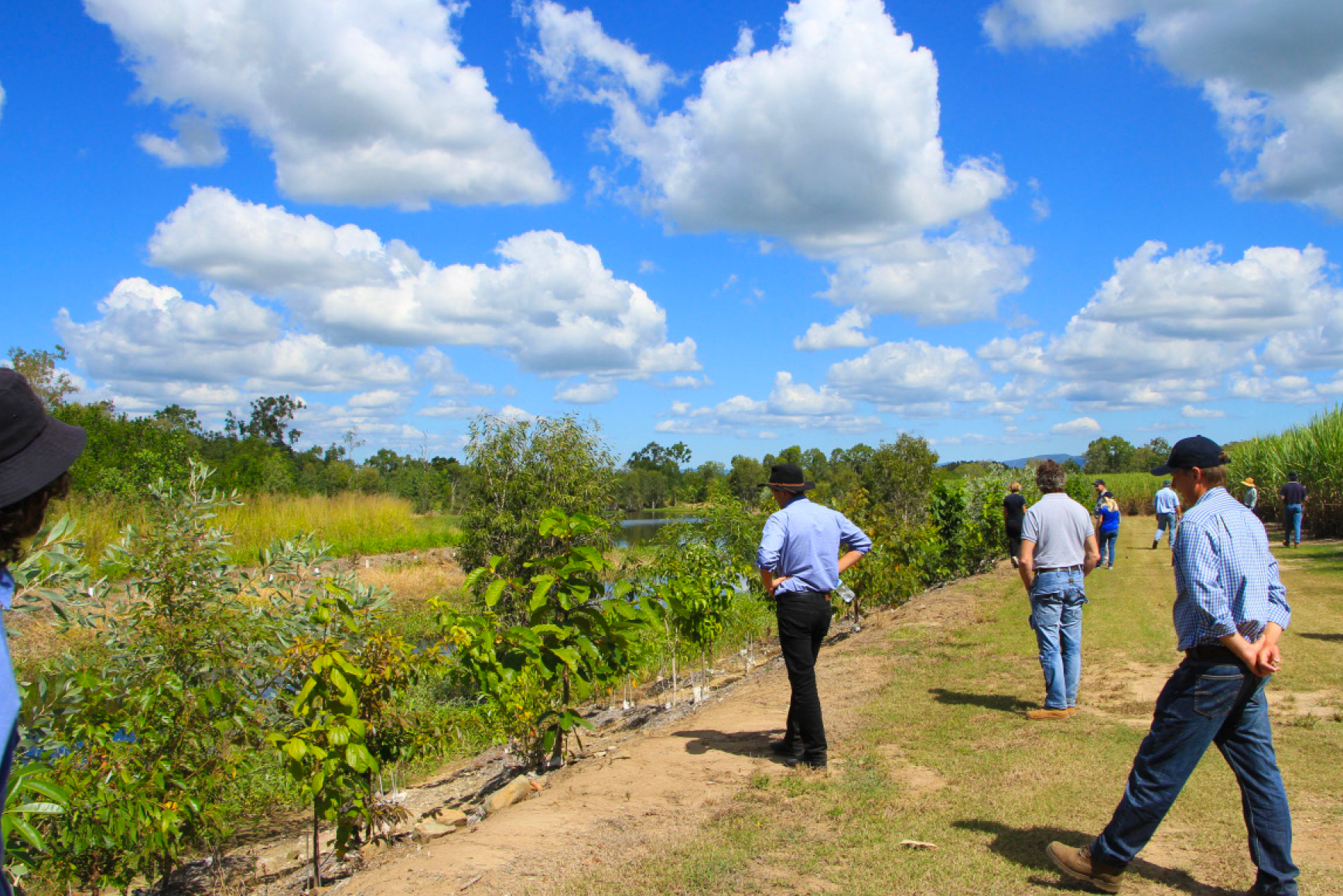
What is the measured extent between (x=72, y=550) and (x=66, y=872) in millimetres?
1731

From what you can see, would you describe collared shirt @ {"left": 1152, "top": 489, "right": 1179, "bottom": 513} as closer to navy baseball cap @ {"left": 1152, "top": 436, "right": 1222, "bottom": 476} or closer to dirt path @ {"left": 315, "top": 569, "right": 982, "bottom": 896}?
dirt path @ {"left": 315, "top": 569, "right": 982, "bottom": 896}

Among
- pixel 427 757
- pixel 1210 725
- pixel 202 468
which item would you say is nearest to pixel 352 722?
pixel 427 757

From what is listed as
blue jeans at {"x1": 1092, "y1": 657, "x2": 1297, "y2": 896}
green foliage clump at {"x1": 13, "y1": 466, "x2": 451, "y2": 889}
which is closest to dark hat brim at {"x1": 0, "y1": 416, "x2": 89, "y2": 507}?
green foliage clump at {"x1": 13, "y1": 466, "x2": 451, "y2": 889}

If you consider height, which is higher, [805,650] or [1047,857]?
[805,650]

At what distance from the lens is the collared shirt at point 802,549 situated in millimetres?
5223

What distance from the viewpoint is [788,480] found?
553cm

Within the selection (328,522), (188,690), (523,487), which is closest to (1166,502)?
(523,487)

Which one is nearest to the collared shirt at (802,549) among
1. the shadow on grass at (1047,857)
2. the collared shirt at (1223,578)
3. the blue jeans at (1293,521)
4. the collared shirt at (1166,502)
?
the shadow on grass at (1047,857)

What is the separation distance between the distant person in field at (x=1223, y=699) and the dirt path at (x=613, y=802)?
2.20 meters

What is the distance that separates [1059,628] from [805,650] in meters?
2.42

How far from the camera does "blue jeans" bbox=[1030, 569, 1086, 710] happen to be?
636 cm

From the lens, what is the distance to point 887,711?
266 inches

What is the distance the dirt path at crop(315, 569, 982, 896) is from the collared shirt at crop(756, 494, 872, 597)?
1206mm

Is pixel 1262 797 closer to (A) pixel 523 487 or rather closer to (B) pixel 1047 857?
(B) pixel 1047 857
